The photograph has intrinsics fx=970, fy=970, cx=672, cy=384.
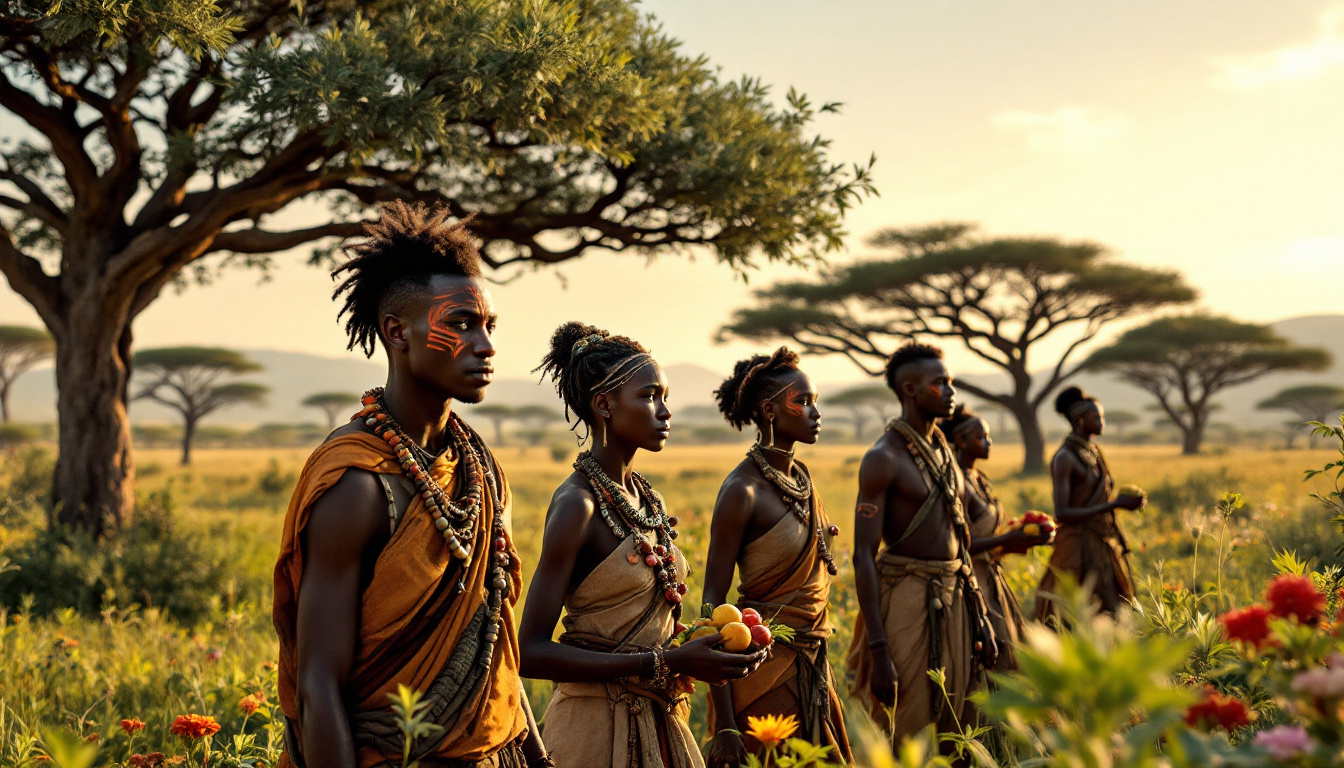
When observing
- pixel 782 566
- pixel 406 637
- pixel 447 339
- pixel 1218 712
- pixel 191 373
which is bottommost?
pixel 782 566

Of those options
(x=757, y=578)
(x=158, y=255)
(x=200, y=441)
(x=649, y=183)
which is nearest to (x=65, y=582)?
(x=158, y=255)

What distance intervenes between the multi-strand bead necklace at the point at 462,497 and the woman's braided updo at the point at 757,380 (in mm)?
2106

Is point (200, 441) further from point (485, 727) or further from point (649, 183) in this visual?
point (485, 727)

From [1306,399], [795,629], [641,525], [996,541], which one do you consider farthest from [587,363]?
[1306,399]

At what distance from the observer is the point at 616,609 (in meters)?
3.04

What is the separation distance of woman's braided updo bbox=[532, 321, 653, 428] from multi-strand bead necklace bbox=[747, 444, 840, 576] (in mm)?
1088

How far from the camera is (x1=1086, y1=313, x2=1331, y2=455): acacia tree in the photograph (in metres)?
32.3

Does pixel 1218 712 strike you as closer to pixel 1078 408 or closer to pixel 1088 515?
pixel 1088 515

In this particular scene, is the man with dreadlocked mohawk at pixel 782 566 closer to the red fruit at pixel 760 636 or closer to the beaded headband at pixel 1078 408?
the red fruit at pixel 760 636

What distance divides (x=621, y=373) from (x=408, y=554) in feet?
3.90

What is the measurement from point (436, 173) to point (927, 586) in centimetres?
907

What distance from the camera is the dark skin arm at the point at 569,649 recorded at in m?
2.82

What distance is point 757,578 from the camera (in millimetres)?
4117

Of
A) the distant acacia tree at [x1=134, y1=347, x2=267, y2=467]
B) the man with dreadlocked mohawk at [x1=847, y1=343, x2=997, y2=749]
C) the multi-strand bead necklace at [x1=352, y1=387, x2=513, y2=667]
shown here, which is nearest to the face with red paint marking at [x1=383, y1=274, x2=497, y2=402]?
the multi-strand bead necklace at [x1=352, y1=387, x2=513, y2=667]
